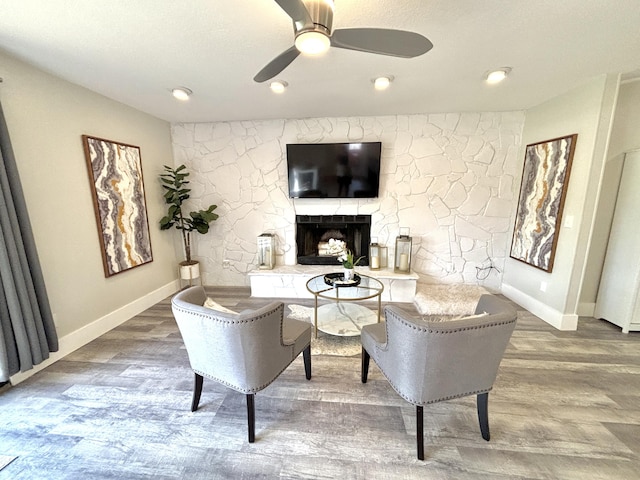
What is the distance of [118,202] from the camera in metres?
2.90

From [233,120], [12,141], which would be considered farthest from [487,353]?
[233,120]

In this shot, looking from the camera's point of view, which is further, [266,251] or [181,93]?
[266,251]

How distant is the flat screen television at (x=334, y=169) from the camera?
3557 mm

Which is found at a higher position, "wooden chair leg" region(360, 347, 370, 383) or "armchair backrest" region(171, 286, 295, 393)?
"armchair backrest" region(171, 286, 295, 393)

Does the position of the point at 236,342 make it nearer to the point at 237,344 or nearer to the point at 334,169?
the point at 237,344

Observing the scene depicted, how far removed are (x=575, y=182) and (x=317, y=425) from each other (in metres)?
3.31

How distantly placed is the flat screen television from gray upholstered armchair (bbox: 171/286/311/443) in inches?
96.3

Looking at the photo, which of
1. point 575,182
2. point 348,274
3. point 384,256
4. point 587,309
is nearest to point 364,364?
point 348,274

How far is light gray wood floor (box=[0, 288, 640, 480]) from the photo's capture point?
1.38 m

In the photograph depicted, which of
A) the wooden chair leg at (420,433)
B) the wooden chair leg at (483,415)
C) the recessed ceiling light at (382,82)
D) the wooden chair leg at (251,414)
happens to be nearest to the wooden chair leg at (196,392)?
the wooden chair leg at (251,414)

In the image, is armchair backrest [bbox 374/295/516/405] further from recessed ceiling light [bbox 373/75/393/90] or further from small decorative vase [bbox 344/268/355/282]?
recessed ceiling light [bbox 373/75/393/90]

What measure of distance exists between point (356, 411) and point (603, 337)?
9.12 feet

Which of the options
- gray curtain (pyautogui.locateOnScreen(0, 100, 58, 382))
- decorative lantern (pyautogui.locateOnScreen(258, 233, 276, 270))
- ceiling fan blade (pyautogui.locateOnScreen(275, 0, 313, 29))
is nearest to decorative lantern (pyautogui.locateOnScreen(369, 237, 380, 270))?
decorative lantern (pyautogui.locateOnScreen(258, 233, 276, 270))

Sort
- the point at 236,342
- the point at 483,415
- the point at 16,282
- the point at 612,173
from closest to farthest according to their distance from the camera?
the point at 236,342
the point at 483,415
the point at 16,282
the point at 612,173
